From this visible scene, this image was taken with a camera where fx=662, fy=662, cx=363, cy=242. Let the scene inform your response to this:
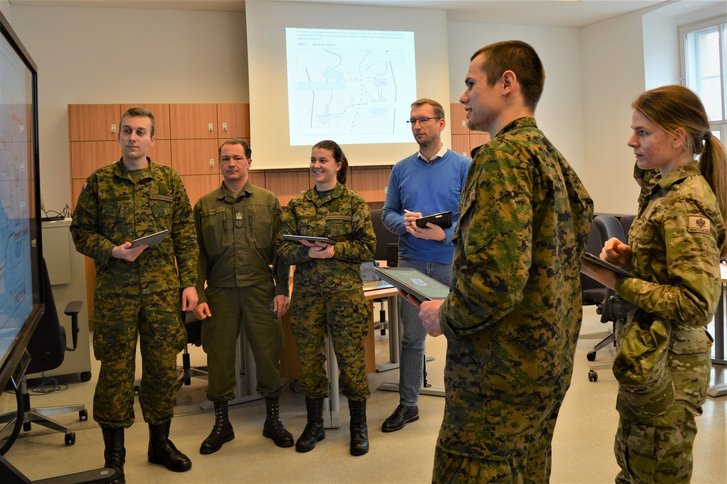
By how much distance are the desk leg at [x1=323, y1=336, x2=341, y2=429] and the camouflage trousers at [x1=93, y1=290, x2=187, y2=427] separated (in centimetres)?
92

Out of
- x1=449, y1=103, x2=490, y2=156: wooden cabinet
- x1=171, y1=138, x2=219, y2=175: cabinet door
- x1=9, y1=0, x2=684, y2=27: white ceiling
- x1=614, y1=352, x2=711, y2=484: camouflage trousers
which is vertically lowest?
x1=614, y1=352, x2=711, y2=484: camouflage trousers

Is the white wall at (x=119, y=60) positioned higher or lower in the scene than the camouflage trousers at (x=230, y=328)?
higher

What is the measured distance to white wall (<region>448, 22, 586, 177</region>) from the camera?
27.8ft

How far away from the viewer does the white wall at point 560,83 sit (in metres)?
8.48

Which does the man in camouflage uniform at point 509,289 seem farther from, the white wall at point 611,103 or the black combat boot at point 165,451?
the white wall at point 611,103

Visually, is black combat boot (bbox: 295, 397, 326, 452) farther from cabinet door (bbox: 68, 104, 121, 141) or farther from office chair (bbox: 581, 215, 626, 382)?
cabinet door (bbox: 68, 104, 121, 141)

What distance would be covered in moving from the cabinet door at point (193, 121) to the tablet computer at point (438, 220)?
4430 millimetres

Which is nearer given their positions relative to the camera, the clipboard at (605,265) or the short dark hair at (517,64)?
the short dark hair at (517,64)

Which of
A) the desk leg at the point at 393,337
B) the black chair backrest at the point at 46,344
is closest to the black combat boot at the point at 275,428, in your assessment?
the black chair backrest at the point at 46,344

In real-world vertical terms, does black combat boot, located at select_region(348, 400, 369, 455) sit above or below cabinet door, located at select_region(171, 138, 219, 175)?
below

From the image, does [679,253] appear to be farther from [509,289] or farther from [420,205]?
[420,205]

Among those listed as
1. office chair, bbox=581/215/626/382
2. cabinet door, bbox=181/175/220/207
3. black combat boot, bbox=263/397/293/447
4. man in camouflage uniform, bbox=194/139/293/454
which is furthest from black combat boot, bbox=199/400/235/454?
cabinet door, bbox=181/175/220/207

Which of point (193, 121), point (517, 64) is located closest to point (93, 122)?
point (193, 121)

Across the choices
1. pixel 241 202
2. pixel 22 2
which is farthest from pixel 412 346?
pixel 22 2
